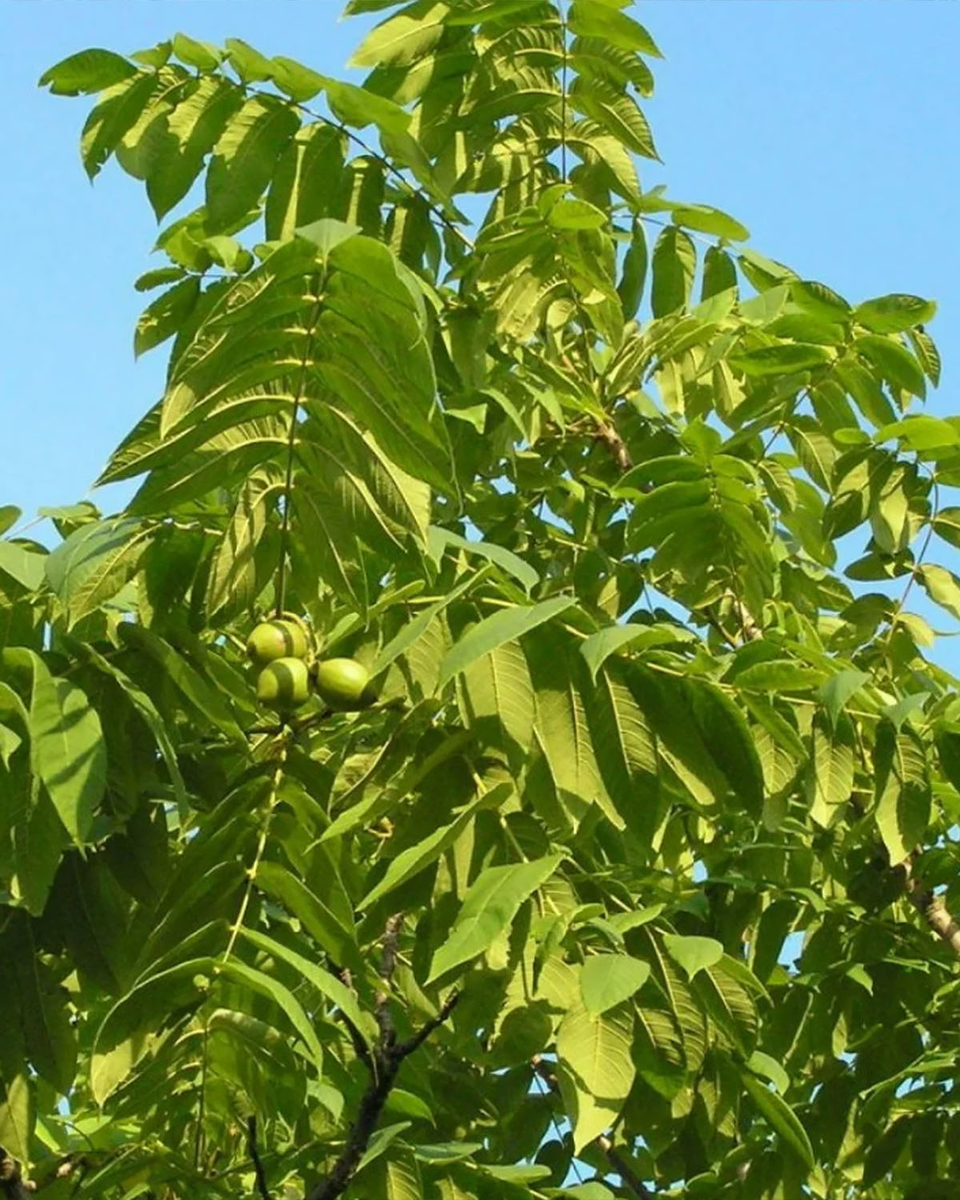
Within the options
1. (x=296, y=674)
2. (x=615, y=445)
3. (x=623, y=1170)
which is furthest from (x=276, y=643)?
(x=623, y=1170)

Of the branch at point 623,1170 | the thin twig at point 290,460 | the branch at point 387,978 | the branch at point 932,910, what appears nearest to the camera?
the thin twig at point 290,460

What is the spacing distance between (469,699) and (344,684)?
19 centimetres

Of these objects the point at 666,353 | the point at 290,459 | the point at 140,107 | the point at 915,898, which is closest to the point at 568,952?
the point at 290,459

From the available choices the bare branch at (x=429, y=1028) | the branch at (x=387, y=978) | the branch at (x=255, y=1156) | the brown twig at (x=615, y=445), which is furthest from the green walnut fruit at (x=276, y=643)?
the brown twig at (x=615, y=445)

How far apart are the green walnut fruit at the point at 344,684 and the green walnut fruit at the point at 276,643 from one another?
0.05 meters

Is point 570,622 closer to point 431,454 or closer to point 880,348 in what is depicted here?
point 431,454

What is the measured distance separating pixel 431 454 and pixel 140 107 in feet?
4.76

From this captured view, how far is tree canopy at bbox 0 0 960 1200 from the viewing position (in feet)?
7.95

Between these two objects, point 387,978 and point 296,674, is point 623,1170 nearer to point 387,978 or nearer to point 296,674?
point 387,978

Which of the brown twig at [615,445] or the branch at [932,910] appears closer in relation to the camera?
the branch at [932,910]

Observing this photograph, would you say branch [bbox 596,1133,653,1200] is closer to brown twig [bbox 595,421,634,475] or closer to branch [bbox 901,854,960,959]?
branch [bbox 901,854,960,959]

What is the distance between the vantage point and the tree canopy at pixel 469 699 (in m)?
2.42

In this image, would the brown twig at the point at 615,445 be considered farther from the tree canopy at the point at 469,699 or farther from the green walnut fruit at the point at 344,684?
the green walnut fruit at the point at 344,684

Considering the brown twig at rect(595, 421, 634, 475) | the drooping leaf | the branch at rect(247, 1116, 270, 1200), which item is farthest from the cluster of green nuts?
the brown twig at rect(595, 421, 634, 475)
